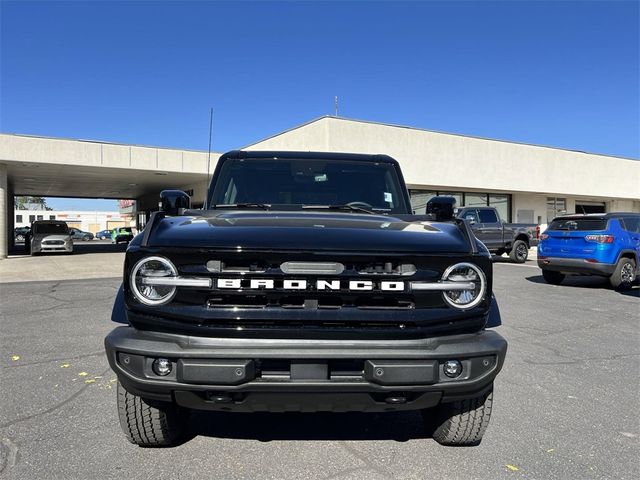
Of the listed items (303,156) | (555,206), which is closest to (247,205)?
(303,156)

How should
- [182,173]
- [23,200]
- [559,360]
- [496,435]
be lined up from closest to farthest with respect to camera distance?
[496,435] → [559,360] → [182,173] → [23,200]

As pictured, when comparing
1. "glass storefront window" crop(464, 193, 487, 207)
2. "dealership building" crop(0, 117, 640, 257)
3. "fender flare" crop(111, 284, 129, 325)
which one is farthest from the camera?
"glass storefront window" crop(464, 193, 487, 207)

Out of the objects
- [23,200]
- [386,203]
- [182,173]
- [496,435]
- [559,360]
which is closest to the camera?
[496,435]

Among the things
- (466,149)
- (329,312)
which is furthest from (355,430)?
(466,149)

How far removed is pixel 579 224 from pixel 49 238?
23265mm

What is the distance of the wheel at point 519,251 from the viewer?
1808 cm

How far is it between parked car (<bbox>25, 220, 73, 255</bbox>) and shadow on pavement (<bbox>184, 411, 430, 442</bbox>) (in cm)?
2375

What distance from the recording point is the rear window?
10.3m

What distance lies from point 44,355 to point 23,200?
13781cm

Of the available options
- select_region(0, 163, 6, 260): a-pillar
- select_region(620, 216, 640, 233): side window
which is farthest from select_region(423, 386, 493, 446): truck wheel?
select_region(0, 163, 6, 260): a-pillar

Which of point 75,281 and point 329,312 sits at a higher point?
point 329,312

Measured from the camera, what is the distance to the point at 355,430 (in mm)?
3201

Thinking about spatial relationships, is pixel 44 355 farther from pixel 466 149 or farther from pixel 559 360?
pixel 466 149

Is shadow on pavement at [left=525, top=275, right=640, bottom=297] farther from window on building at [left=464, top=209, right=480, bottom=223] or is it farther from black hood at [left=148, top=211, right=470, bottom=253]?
black hood at [left=148, top=211, right=470, bottom=253]
